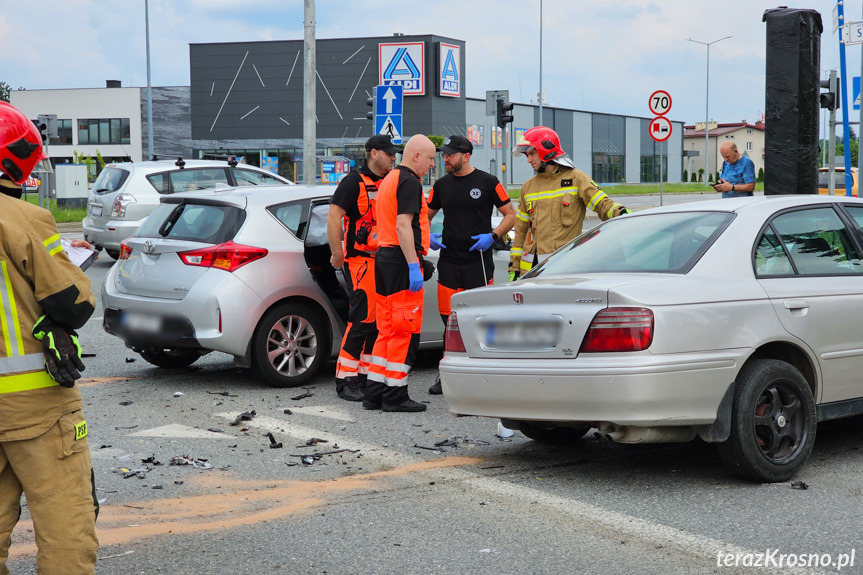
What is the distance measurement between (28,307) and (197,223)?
5.05 metres

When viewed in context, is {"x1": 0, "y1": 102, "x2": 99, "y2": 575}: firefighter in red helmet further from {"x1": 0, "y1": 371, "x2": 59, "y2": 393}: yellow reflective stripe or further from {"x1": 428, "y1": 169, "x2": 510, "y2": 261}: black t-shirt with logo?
{"x1": 428, "y1": 169, "x2": 510, "y2": 261}: black t-shirt with logo

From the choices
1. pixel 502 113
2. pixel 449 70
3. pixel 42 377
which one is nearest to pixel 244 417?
pixel 42 377

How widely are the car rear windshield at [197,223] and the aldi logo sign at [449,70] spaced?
58.7 metres

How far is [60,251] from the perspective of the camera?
3295 mm

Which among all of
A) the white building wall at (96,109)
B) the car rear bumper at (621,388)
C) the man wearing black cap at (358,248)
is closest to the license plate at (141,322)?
the man wearing black cap at (358,248)

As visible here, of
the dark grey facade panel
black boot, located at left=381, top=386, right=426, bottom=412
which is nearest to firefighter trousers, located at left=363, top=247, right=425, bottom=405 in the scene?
black boot, located at left=381, top=386, right=426, bottom=412

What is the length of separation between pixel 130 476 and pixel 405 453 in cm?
154

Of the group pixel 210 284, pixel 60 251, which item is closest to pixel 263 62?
pixel 210 284

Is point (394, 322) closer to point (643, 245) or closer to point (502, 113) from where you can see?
point (643, 245)

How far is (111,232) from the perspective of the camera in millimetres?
18047

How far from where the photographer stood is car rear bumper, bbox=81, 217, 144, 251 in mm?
17875

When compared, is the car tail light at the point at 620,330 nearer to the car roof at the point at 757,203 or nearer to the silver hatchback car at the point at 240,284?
the car roof at the point at 757,203

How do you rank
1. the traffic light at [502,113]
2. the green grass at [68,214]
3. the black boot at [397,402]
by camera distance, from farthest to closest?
1. the green grass at [68,214]
2. the traffic light at [502,113]
3. the black boot at [397,402]

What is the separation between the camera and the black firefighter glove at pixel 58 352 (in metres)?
3.23
